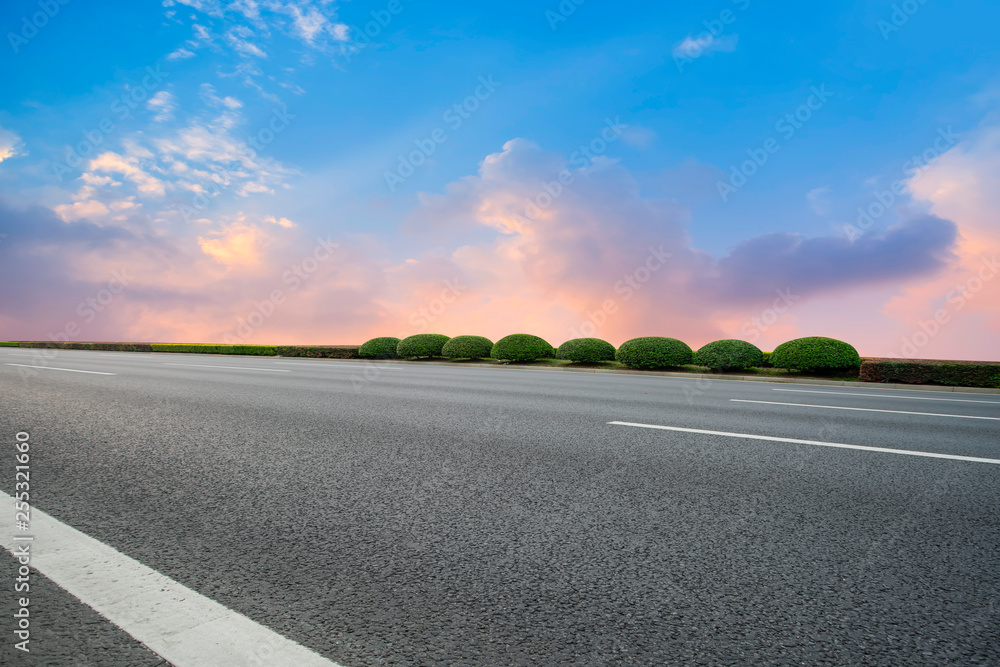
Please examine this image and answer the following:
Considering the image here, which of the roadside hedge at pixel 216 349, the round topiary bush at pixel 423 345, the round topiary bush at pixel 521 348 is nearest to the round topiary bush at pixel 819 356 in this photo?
the round topiary bush at pixel 521 348

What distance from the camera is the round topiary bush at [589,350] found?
2105cm

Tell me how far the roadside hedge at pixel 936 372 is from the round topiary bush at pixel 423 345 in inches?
668

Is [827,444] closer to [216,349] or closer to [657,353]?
[657,353]

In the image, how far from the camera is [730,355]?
18.7 metres

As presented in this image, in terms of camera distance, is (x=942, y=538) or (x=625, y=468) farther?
(x=625, y=468)

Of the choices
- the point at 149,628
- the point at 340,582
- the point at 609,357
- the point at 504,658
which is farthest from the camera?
the point at 609,357

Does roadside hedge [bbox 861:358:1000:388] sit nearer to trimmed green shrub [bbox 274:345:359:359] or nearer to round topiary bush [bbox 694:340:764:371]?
round topiary bush [bbox 694:340:764:371]

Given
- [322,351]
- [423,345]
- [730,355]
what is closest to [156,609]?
[730,355]

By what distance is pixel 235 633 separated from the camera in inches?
69.4

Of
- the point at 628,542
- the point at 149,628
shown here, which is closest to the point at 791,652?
the point at 628,542

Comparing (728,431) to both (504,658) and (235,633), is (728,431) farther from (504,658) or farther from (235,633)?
(235,633)

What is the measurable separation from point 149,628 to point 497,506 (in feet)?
5.89

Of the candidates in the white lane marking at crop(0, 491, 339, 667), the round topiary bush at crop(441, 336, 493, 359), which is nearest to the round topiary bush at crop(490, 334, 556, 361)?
the round topiary bush at crop(441, 336, 493, 359)

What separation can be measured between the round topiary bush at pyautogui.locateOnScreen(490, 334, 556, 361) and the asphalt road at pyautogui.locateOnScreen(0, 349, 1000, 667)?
16409 mm
